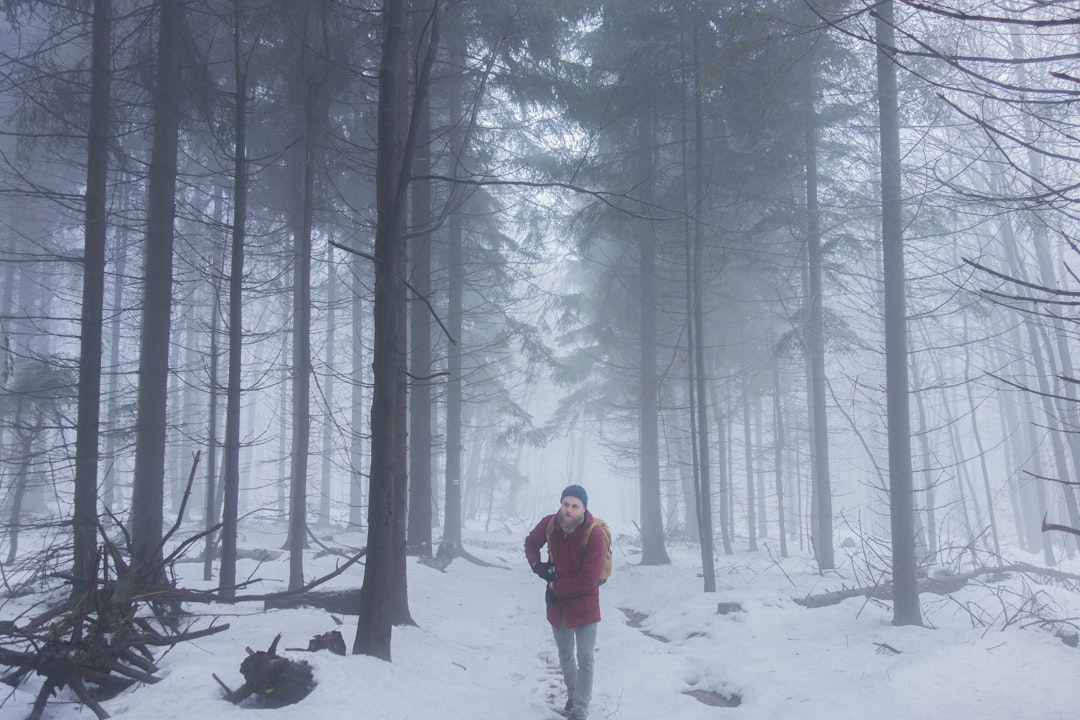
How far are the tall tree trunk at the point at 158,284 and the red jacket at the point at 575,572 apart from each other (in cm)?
487

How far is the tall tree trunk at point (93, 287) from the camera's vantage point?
7562 millimetres

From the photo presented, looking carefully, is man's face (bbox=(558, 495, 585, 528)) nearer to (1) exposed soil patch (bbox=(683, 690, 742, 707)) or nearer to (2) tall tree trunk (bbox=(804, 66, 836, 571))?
(1) exposed soil patch (bbox=(683, 690, 742, 707))

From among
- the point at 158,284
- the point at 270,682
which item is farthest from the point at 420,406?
the point at 270,682

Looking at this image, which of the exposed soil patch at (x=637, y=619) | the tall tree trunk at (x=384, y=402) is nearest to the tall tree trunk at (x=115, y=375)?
the tall tree trunk at (x=384, y=402)

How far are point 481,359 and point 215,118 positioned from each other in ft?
44.8

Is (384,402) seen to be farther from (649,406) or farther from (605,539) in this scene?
(649,406)

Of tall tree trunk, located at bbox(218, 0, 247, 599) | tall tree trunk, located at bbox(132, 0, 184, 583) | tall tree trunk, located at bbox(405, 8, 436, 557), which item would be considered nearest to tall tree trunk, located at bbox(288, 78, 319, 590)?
tall tree trunk, located at bbox(218, 0, 247, 599)

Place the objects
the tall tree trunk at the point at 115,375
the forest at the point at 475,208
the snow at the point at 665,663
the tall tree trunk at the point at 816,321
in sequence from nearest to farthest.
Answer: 1. the snow at the point at 665,663
2. the forest at the point at 475,208
3. the tall tree trunk at the point at 115,375
4. the tall tree trunk at the point at 816,321

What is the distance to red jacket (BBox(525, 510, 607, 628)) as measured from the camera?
6020mm

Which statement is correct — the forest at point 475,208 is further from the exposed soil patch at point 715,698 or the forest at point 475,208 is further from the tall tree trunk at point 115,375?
the exposed soil patch at point 715,698

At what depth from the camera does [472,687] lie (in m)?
6.56

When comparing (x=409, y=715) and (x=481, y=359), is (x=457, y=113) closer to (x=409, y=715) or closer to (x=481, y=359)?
(x=481, y=359)

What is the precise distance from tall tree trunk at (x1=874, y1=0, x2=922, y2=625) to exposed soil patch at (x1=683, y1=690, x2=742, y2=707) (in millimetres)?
3470

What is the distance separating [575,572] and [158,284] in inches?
241
